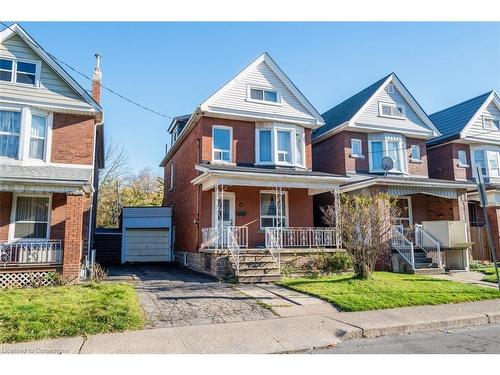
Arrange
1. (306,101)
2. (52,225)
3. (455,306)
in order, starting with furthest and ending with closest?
1. (306,101)
2. (52,225)
3. (455,306)

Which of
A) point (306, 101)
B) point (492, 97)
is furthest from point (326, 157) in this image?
point (492, 97)

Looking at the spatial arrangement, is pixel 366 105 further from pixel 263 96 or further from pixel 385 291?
pixel 385 291

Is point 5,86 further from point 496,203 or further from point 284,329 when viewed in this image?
point 496,203

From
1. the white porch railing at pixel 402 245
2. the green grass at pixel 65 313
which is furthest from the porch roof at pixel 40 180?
the white porch railing at pixel 402 245

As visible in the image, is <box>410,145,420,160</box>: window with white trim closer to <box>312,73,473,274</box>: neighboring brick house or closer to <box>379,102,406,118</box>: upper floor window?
<box>312,73,473,274</box>: neighboring brick house

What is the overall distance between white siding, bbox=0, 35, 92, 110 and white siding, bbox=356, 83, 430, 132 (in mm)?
14069

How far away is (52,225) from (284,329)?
33.5 feet

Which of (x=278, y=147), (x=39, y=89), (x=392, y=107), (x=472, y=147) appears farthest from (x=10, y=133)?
(x=472, y=147)

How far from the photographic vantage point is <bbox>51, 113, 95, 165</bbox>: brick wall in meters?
15.0

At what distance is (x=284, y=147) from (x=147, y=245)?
31.0ft

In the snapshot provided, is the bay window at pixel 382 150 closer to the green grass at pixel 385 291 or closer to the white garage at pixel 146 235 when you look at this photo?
the green grass at pixel 385 291

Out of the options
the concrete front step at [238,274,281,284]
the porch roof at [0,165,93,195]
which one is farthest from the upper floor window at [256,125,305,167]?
the porch roof at [0,165,93,195]

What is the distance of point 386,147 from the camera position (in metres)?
21.5

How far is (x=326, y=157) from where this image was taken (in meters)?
22.3
